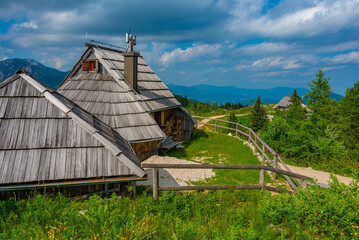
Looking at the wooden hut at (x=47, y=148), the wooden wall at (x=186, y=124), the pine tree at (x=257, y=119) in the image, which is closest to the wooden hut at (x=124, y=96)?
the wooden wall at (x=186, y=124)

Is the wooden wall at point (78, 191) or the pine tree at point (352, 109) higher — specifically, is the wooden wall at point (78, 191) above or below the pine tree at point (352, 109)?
below

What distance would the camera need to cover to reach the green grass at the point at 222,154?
10.6m

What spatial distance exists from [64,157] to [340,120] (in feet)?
85.0

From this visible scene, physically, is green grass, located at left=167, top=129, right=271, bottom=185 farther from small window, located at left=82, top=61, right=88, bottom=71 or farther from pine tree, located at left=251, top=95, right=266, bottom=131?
pine tree, located at left=251, top=95, right=266, bottom=131

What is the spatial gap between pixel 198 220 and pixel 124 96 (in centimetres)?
1013

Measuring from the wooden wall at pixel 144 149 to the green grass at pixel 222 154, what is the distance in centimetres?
150

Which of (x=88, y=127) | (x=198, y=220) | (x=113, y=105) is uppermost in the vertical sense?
(x=113, y=105)

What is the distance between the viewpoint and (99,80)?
45.4ft

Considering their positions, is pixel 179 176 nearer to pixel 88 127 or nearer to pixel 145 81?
A: pixel 88 127

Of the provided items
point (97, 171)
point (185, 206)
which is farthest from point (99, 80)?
point (185, 206)

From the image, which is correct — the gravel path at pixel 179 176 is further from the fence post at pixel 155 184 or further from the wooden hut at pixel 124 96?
the fence post at pixel 155 184

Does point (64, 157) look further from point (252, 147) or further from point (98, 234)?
point (252, 147)

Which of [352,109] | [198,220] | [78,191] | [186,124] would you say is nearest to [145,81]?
[186,124]

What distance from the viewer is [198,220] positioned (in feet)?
14.2
